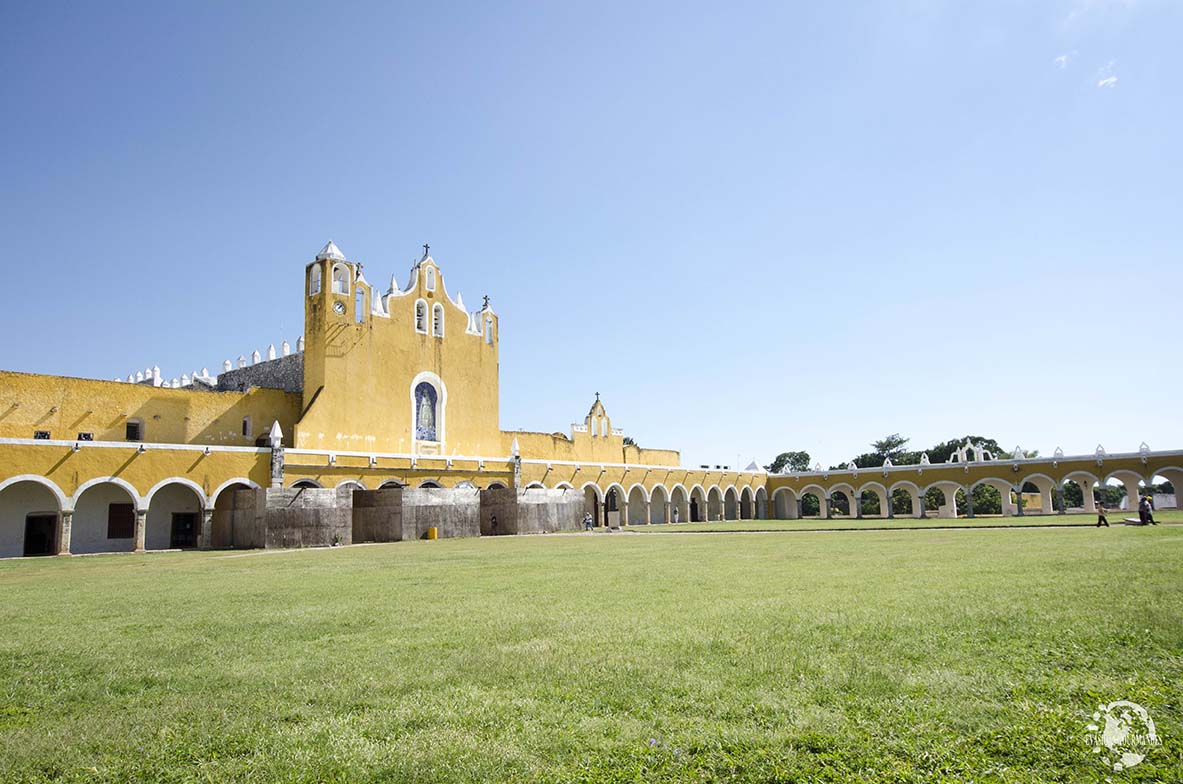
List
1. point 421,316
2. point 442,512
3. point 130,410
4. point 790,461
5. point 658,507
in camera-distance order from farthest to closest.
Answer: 1. point 790,461
2. point 658,507
3. point 421,316
4. point 130,410
5. point 442,512

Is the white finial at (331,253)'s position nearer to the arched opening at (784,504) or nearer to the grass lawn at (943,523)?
the grass lawn at (943,523)

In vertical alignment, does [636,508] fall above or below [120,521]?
below

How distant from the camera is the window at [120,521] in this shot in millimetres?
24469

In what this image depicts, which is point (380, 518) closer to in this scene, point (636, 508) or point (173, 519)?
point (173, 519)

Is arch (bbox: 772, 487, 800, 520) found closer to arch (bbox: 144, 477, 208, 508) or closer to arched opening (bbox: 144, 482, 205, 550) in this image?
arched opening (bbox: 144, 482, 205, 550)

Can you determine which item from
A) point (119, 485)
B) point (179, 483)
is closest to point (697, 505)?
point (179, 483)

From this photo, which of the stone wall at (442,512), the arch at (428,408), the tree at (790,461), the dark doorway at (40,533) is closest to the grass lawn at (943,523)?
the stone wall at (442,512)

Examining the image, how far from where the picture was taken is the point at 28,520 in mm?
22875

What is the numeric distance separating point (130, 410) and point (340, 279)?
911cm

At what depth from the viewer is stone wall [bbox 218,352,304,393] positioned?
32594mm

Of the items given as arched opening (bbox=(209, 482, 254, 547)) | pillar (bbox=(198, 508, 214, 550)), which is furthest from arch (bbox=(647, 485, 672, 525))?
pillar (bbox=(198, 508, 214, 550))

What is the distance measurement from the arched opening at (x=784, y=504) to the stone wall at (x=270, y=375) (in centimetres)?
3242

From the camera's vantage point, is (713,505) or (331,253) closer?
(331,253)

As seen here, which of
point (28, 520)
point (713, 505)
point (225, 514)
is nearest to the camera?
point (28, 520)
